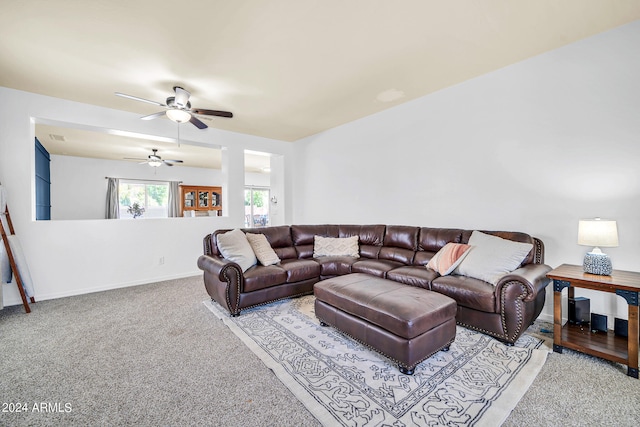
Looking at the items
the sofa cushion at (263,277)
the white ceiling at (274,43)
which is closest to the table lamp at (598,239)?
the white ceiling at (274,43)

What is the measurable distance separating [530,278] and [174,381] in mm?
2910

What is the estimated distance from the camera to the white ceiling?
6.61ft

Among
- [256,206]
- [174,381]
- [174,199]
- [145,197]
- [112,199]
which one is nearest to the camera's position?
[174,381]

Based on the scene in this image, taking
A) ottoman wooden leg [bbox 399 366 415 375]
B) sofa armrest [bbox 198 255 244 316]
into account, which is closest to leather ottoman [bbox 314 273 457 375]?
ottoman wooden leg [bbox 399 366 415 375]

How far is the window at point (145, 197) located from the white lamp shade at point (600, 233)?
935 centimetres

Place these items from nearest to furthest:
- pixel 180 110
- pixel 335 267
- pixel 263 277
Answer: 1. pixel 263 277
2. pixel 180 110
3. pixel 335 267

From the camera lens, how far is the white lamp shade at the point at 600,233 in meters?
2.06

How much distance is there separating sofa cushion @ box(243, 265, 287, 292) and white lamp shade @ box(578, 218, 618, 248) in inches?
116

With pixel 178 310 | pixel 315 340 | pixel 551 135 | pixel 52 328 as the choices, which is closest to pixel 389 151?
pixel 551 135

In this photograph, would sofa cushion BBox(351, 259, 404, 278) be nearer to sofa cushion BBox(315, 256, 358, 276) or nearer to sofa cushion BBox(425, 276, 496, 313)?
sofa cushion BBox(315, 256, 358, 276)

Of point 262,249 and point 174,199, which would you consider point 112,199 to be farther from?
point 262,249

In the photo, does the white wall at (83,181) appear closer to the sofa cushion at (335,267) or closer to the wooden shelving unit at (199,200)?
the wooden shelving unit at (199,200)

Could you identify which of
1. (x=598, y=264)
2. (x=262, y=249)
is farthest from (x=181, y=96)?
(x=598, y=264)

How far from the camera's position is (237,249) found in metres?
3.24
